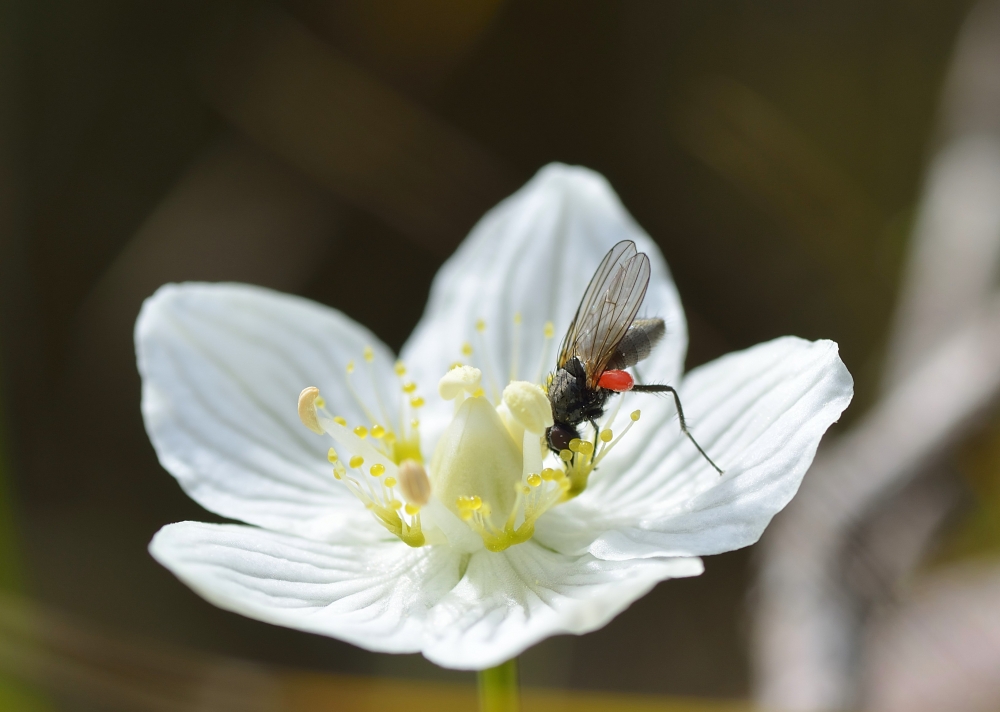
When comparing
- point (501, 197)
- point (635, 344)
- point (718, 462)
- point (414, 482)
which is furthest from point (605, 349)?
point (501, 197)

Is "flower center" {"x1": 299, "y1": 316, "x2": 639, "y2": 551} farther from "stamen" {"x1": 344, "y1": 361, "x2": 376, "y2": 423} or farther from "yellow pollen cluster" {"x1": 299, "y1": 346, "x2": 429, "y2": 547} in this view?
"stamen" {"x1": 344, "y1": 361, "x2": 376, "y2": 423}

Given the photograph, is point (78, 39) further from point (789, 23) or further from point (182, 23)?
point (789, 23)

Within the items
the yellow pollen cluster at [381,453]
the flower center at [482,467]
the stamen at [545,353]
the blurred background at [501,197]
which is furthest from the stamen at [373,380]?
the blurred background at [501,197]

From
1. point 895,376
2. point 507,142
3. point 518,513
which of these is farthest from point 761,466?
point 507,142

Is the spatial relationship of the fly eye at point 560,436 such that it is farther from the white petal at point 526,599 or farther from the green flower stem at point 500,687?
the green flower stem at point 500,687

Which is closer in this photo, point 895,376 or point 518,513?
point 518,513

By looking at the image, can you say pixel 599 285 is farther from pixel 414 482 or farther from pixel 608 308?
pixel 414 482
